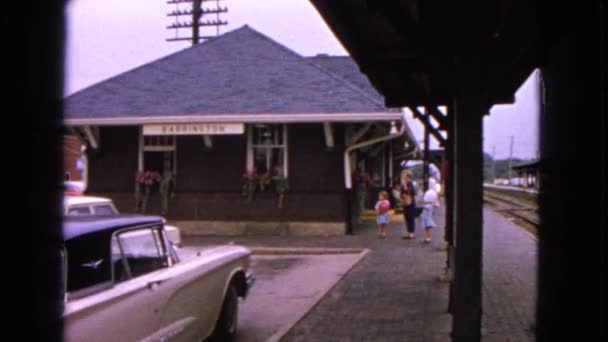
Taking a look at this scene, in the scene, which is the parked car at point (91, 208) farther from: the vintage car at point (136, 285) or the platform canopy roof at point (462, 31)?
the platform canopy roof at point (462, 31)

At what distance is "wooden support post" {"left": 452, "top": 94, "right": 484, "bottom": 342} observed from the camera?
4875 mm

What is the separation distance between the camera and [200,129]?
53.2ft

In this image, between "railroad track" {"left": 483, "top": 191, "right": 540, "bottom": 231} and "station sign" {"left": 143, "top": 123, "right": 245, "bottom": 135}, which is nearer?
"station sign" {"left": 143, "top": 123, "right": 245, "bottom": 135}

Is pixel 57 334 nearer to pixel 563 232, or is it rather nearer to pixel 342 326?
pixel 563 232

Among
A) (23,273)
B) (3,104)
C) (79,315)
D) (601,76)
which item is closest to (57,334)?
(79,315)

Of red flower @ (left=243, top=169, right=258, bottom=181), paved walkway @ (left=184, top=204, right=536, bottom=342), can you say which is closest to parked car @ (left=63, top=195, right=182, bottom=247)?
paved walkway @ (left=184, top=204, right=536, bottom=342)

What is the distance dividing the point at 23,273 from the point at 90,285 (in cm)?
88

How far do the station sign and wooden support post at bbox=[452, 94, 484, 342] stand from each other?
37.4 feet

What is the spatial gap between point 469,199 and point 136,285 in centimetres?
229

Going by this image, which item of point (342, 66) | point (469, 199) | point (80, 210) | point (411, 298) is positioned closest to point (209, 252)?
point (469, 199)

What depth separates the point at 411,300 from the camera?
836cm

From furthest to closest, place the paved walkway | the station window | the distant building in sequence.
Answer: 1. the distant building
2. the station window
3. the paved walkway

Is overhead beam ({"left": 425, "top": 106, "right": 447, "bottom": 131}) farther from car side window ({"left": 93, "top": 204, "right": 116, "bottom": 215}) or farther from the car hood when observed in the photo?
car side window ({"left": 93, "top": 204, "right": 116, "bottom": 215})

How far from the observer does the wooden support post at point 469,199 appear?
488 cm
